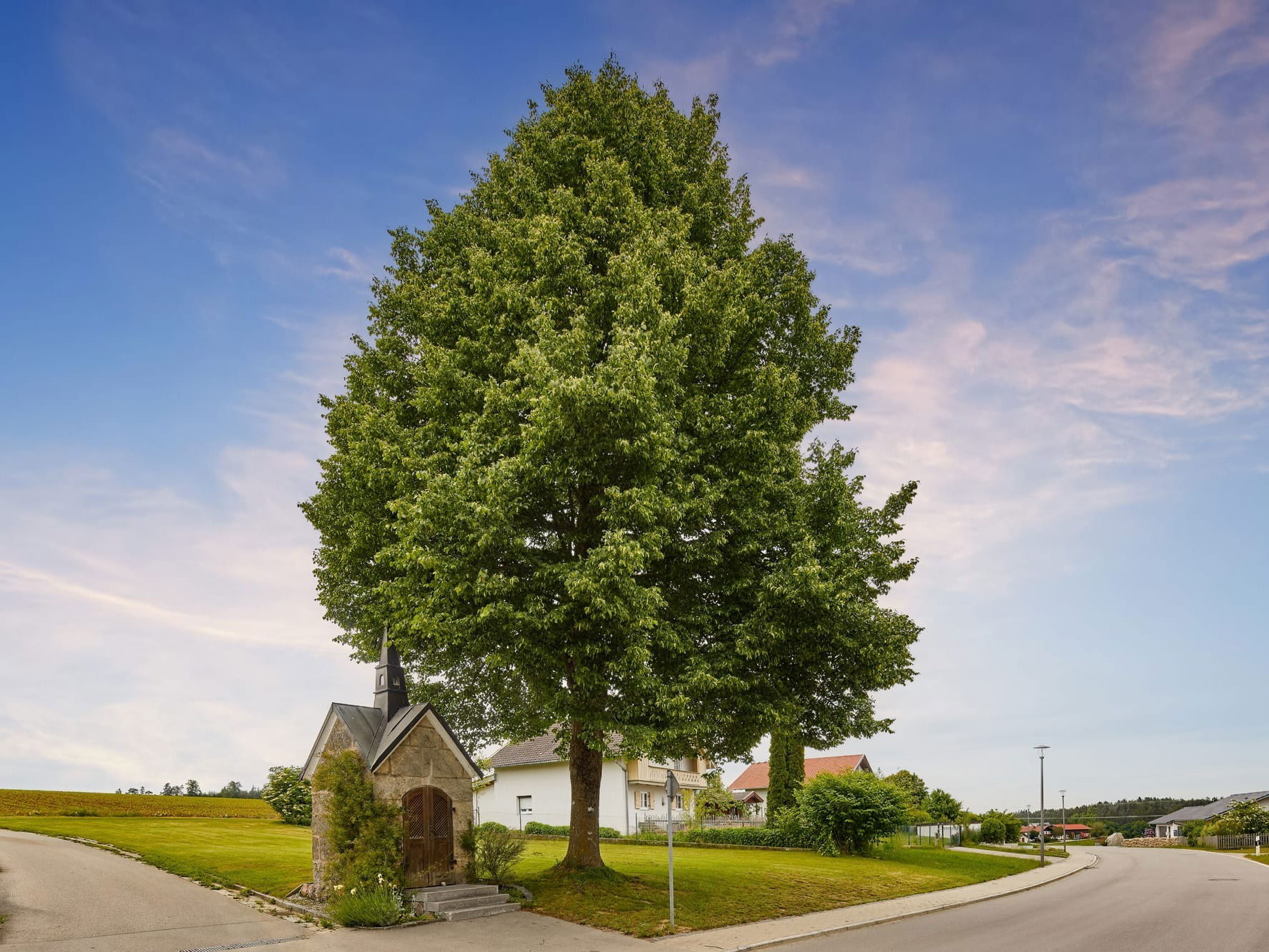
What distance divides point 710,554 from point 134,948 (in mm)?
11960

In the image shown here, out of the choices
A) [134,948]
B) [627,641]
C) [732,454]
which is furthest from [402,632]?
[732,454]

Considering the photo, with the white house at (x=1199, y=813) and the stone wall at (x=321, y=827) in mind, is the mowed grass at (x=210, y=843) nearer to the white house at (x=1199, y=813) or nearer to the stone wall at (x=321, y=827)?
the stone wall at (x=321, y=827)

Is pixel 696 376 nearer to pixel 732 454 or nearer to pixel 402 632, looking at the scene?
pixel 732 454

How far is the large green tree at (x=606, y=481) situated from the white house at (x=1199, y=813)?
3235 inches

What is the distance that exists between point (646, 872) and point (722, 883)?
247 centimetres

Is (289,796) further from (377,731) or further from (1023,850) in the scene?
(1023,850)

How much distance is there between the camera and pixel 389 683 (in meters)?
18.9

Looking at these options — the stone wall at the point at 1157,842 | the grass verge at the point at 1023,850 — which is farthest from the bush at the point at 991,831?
the stone wall at the point at 1157,842

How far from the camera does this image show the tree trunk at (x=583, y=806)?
60.5ft

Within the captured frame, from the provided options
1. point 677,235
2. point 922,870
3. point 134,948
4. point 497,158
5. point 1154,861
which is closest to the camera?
point 134,948

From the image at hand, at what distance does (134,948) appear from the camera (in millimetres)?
13336

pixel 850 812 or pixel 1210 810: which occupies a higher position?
pixel 850 812

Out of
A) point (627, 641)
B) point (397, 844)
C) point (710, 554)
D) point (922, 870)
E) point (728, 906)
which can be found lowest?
point (922, 870)

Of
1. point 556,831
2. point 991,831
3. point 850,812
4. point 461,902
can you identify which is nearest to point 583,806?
point 461,902
